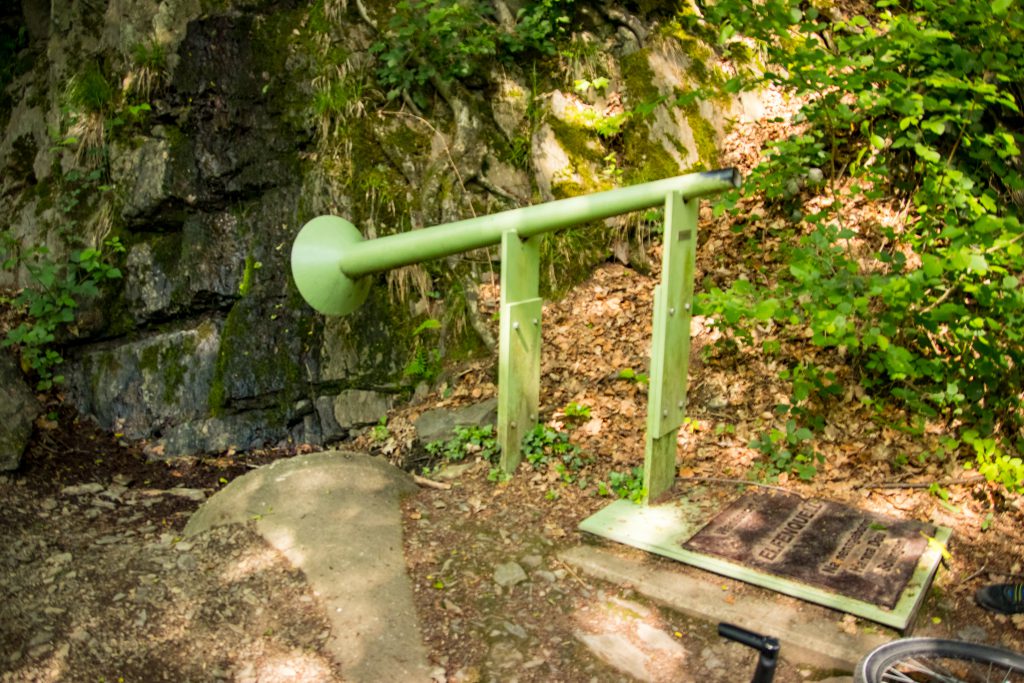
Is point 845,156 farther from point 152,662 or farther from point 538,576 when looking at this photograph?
point 152,662

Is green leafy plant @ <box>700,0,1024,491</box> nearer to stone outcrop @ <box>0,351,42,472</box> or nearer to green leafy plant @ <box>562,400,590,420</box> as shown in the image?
green leafy plant @ <box>562,400,590,420</box>

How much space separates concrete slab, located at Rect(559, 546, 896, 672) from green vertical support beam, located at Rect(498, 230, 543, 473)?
0.92m

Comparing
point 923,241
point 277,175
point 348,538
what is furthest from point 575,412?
point 277,175

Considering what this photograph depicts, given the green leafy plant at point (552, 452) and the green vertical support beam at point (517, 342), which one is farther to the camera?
the green leafy plant at point (552, 452)

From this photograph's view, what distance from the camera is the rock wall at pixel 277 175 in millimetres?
5930

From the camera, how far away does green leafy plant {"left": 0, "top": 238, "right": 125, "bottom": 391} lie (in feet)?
19.4

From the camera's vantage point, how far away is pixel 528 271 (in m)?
4.30

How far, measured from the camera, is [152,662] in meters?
3.04

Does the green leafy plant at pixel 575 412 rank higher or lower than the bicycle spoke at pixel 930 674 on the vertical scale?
higher

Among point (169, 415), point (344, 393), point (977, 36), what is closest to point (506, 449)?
point (344, 393)

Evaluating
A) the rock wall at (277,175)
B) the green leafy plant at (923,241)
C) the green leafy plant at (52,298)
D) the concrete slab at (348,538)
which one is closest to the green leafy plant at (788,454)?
the green leafy plant at (923,241)

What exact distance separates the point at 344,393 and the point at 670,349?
2874 mm

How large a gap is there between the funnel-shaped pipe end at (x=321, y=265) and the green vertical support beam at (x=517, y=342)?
1.06 meters

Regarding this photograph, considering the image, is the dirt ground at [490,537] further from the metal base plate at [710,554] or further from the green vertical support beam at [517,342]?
the green vertical support beam at [517,342]
